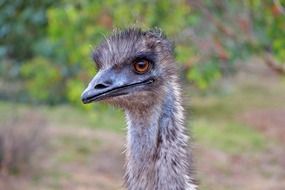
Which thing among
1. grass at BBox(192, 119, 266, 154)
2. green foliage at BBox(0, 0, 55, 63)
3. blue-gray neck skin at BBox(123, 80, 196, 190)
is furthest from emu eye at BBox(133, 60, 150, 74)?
grass at BBox(192, 119, 266, 154)

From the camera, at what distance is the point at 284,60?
8930 millimetres

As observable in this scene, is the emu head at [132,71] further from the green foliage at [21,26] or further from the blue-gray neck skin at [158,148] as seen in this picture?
the green foliage at [21,26]

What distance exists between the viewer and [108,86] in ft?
13.4

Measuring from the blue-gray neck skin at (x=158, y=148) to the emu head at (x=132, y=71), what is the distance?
5 centimetres

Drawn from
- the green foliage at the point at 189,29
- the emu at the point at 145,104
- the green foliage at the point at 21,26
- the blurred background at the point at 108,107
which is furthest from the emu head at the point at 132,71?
the green foliage at the point at 21,26

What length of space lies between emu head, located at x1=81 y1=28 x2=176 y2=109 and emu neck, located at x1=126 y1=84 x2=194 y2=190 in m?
0.06

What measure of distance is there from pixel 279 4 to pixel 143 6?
151cm

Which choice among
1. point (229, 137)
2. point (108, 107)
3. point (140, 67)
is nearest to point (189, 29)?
point (108, 107)

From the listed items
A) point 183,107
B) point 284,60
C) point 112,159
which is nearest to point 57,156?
point 112,159

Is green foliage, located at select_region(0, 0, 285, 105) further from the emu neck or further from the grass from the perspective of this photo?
the grass

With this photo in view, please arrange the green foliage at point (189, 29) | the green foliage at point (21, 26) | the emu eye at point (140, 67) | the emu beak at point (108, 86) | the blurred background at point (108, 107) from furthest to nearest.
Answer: the green foliage at point (21, 26)
the blurred background at point (108, 107)
the green foliage at point (189, 29)
the emu eye at point (140, 67)
the emu beak at point (108, 86)

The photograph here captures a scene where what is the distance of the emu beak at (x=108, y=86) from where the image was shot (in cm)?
402

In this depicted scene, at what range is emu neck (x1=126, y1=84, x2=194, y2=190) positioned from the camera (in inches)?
158

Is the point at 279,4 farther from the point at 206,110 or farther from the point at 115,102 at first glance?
the point at 206,110
